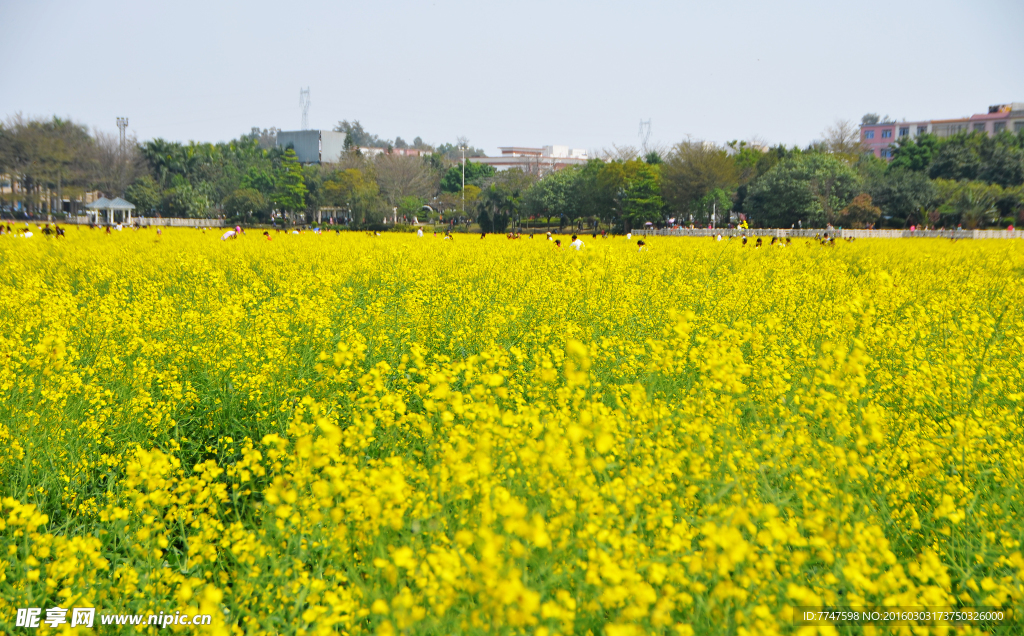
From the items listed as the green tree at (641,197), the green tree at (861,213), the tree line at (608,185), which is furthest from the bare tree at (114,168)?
the green tree at (861,213)

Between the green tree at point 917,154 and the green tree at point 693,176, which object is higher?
the green tree at point 917,154

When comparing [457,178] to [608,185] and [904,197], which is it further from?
[904,197]

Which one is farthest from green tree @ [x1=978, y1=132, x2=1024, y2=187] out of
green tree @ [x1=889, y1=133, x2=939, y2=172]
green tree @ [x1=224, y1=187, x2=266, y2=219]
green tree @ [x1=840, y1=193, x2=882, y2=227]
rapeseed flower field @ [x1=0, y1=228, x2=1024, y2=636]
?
green tree @ [x1=224, y1=187, x2=266, y2=219]

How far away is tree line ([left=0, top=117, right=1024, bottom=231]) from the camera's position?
4547 centimetres

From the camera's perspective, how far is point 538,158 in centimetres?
13850

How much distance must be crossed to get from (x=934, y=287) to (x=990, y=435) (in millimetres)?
8085

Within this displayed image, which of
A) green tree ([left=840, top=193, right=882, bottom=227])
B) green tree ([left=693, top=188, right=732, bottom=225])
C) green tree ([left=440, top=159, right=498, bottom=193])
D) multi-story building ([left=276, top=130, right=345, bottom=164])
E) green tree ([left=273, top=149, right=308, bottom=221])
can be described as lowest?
green tree ([left=840, top=193, right=882, bottom=227])

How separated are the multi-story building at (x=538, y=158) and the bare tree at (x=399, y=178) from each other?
64.0 meters

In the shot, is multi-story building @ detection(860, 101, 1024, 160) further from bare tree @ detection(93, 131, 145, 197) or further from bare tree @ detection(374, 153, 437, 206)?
bare tree @ detection(93, 131, 145, 197)

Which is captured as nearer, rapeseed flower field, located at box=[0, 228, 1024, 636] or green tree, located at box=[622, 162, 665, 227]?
rapeseed flower field, located at box=[0, 228, 1024, 636]

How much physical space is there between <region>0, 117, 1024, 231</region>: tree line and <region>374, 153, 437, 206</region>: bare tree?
0.21 m

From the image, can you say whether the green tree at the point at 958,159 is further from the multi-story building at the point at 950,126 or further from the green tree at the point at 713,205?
the multi-story building at the point at 950,126

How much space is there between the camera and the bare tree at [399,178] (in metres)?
66.1

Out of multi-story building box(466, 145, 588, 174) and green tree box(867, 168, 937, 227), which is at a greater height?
multi-story building box(466, 145, 588, 174)
